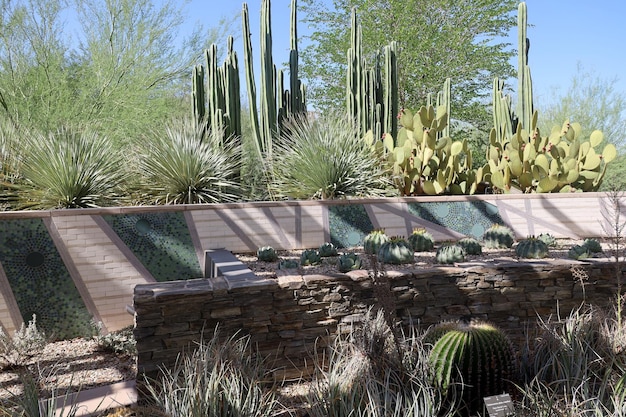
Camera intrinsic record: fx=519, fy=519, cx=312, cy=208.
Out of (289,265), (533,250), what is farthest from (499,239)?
(289,265)

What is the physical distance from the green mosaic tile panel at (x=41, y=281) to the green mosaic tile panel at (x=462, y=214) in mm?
4219

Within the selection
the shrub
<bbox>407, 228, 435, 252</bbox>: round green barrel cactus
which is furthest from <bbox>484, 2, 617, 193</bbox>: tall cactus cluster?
the shrub

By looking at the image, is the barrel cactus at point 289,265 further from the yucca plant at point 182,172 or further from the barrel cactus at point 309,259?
the yucca plant at point 182,172

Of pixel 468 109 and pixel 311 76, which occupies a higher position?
pixel 311 76

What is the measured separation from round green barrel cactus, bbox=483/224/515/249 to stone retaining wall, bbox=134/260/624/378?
1297 mm

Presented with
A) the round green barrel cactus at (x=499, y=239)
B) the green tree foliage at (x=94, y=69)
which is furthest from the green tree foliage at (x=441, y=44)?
the round green barrel cactus at (x=499, y=239)

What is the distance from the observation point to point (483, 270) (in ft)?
15.1

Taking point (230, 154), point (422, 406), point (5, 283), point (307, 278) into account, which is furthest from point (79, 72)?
point (422, 406)

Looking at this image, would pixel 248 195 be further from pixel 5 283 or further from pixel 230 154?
pixel 5 283

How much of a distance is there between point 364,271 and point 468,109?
16447 millimetres

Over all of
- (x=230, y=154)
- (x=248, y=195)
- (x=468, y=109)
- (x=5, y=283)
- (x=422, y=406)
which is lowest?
(x=422, y=406)

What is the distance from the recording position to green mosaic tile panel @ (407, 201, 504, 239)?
702 cm

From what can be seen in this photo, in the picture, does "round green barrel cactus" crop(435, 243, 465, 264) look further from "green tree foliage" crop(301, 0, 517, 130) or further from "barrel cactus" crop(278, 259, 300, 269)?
"green tree foliage" crop(301, 0, 517, 130)

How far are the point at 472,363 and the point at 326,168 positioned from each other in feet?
14.5
